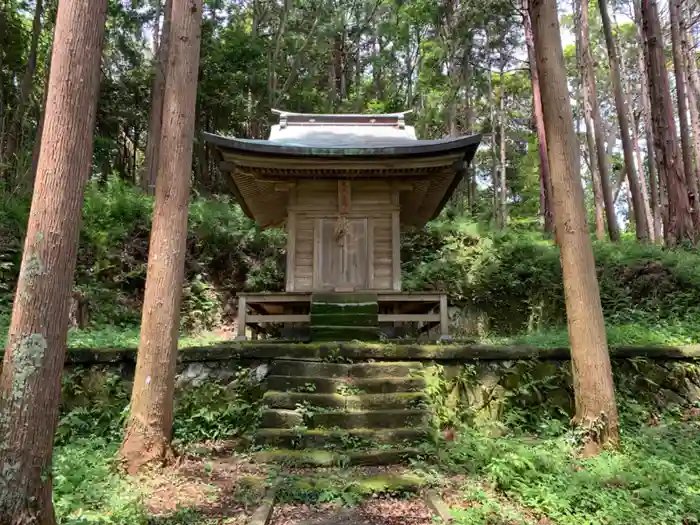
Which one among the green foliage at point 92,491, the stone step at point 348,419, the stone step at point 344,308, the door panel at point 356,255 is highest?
the door panel at point 356,255

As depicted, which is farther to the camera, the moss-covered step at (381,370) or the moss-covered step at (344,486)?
the moss-covered step at (381,370)

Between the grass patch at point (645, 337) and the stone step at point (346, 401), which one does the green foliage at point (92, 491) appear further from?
the grass patch at point (645, 337)

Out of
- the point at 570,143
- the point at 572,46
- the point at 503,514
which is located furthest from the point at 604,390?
the point at 572,46

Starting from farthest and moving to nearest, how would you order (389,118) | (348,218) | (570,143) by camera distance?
(389,118)
(348,218)
(570,143)

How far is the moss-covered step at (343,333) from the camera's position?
8789 millimetres

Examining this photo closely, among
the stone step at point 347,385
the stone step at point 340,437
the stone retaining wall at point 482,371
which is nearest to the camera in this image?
the stone step at point 340,437

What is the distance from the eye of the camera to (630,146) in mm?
15617

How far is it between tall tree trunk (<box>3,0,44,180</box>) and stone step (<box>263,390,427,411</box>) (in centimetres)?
1411

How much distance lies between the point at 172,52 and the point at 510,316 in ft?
39.7

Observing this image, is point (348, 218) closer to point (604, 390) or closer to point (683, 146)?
point (604, 390)

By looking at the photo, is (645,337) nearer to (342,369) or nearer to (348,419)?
(342,369)

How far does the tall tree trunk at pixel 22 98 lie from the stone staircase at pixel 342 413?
1410cm

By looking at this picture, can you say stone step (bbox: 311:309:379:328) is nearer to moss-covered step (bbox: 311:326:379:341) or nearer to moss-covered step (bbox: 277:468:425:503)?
moss-covered step (bbox: 311:326:379:341)

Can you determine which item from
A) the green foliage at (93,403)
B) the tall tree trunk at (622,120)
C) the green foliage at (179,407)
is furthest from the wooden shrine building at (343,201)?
the tall tree trunk at (622,120)
